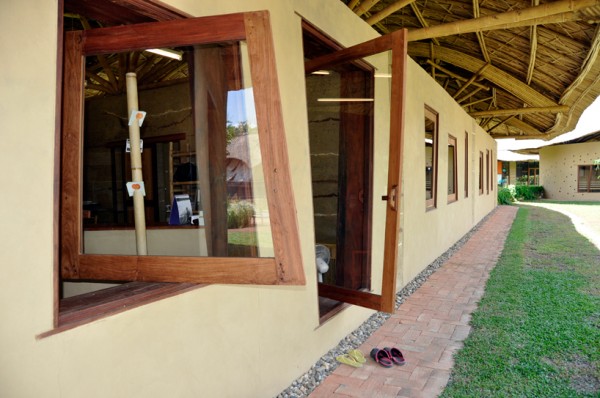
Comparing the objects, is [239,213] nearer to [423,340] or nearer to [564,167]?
→ [423,340]

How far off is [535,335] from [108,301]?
346cm

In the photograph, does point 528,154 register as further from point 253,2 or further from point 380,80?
point 253,2

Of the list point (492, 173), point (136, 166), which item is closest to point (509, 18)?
point (136, 166)

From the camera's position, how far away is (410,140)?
5.83m

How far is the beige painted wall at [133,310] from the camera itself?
59.2 inches

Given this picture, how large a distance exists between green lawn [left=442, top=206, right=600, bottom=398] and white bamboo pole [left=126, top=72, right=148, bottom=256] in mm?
2102

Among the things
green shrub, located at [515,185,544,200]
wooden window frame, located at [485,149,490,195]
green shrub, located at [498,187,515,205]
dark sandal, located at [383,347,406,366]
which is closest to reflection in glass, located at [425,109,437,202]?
dark sandal, located at [383,347,406,366]

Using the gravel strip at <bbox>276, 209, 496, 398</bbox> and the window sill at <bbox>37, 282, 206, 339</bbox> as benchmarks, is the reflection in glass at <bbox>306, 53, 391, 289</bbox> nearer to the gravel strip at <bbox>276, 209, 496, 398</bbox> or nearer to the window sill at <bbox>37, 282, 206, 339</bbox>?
the gravel strip at <bbox>276, 209, 496, 398</bbox>

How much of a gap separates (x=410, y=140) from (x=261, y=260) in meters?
4.41

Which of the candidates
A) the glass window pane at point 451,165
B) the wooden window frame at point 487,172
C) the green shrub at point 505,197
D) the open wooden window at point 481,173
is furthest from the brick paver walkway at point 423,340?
the green shrub at point 505,197

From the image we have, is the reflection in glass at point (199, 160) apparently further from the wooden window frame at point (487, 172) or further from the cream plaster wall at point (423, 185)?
the wooden window frame at point (487, 172)

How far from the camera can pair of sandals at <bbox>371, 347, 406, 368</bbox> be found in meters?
3.31

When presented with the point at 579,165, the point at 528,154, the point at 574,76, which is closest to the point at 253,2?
the point at 574,76

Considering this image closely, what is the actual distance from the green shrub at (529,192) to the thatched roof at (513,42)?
14.2m
